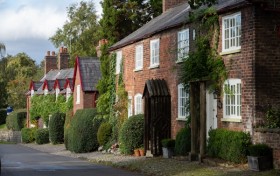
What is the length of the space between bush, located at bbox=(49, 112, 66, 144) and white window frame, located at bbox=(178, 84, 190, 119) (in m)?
26.3

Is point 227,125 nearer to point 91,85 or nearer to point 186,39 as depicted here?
point 186,39

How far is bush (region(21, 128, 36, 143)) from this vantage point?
6264cm

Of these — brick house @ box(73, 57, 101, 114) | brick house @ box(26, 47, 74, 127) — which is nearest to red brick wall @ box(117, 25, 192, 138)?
brick house @ box(73, 57, 101, 114)

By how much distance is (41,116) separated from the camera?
2450 inches

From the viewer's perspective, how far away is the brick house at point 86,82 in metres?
45.6

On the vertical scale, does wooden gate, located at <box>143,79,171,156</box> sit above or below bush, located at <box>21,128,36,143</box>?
above

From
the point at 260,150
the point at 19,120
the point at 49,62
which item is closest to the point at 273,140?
the point at 260,150

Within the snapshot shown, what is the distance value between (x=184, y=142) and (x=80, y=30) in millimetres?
58469

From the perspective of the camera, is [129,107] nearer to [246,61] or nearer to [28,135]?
[246,61]

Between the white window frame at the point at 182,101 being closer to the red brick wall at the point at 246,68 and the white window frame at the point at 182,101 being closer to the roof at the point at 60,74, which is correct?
the red brick wall at the point at 246,68

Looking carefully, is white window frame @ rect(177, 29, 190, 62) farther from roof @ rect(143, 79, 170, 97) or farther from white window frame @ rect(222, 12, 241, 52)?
white window frame @ rect(222, 12, 241, 52)

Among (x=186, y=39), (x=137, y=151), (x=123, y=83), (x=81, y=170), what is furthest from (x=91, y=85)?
(x=81, y=170)

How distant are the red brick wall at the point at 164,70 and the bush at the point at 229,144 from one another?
429cm

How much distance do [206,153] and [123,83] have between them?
43.8 ft
